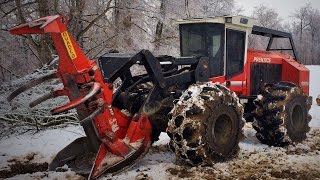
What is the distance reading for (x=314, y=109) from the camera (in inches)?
461

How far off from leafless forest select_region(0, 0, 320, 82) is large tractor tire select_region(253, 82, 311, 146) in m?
6.77

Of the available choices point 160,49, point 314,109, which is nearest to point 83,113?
point 314,109

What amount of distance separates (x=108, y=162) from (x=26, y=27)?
1908 mm

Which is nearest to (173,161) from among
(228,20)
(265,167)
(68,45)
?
(265,167)

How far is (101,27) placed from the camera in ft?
45.9

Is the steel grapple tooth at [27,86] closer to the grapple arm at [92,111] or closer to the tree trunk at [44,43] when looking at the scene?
the grapple arm at [92,111]

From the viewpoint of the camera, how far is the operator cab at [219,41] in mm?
6234

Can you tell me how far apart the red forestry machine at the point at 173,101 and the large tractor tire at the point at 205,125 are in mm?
13

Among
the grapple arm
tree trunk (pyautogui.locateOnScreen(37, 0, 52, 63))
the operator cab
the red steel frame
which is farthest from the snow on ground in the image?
tree trunk (pyautogui.locateOnScreen(37, 0, 52, 63))

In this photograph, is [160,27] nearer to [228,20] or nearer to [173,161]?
[228,20]

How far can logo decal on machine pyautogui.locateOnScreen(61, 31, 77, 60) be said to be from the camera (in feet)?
13.7

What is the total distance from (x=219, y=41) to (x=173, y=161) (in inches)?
91.6

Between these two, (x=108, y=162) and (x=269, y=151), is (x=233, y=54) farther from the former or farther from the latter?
(x=108, y=162)

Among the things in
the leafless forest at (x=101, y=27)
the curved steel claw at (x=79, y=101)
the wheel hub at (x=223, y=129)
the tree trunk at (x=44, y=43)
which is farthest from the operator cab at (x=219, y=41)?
the tree trunk at (x=44, y=43)
